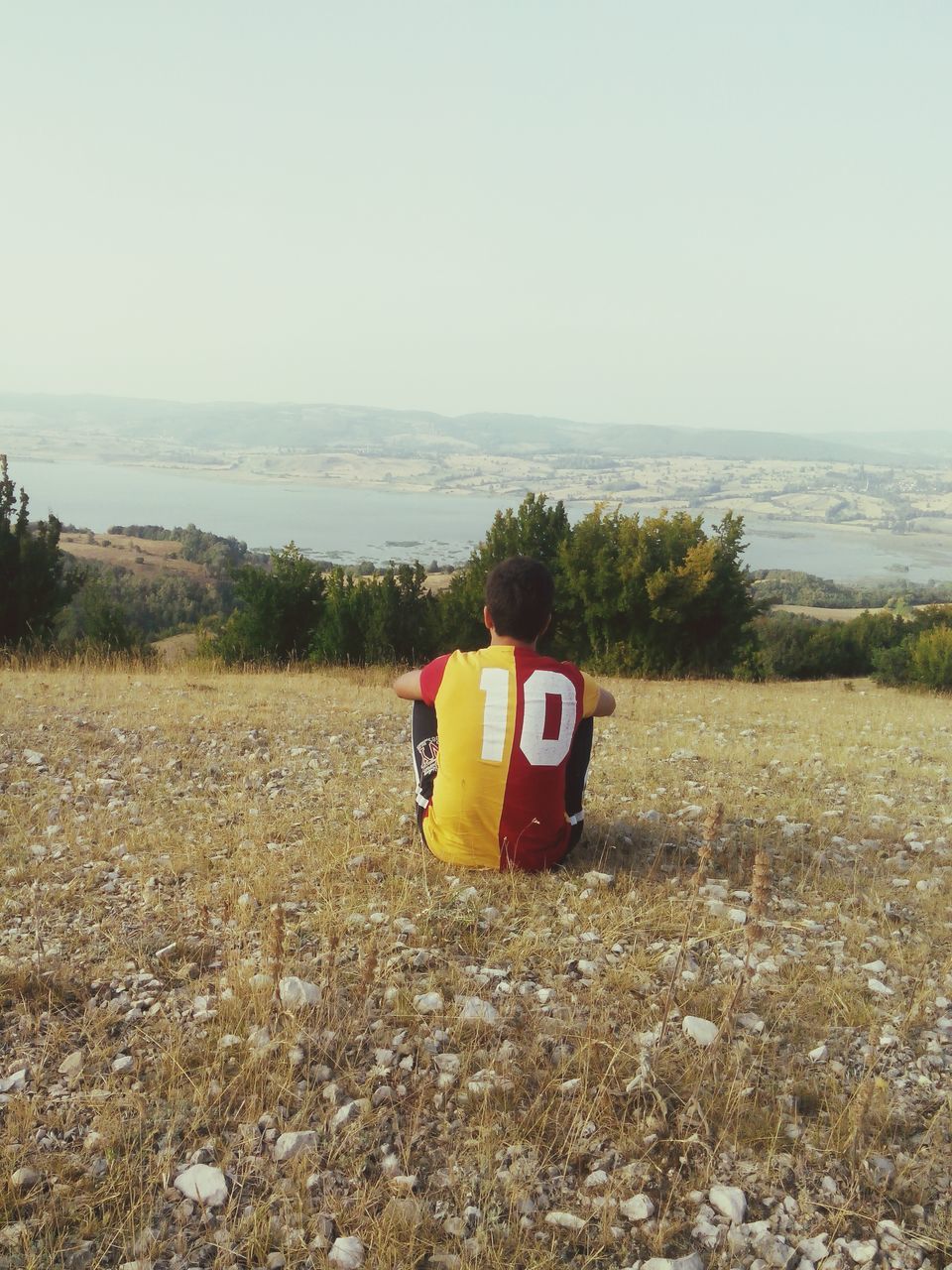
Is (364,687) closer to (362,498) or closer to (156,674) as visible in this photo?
(156,674)

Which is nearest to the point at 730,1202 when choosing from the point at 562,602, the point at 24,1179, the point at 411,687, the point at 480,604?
the point at 24,1179

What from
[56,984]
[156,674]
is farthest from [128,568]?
[56,984]

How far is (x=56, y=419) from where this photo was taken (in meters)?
153

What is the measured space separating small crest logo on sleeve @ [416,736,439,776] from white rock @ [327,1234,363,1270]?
107 inches

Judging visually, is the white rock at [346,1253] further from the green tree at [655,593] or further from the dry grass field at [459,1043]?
the green tree at [655,593]

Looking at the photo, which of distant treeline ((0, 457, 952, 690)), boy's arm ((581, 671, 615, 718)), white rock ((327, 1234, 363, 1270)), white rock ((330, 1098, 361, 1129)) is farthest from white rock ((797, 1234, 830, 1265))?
distant treeline ((0, 457, 952, 690))

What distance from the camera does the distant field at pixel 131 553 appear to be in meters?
56.8

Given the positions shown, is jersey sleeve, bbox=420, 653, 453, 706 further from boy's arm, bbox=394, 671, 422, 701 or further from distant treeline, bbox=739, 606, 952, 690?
distant treeline, bbox=739, 606, 952, 690

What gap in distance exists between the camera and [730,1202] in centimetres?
265

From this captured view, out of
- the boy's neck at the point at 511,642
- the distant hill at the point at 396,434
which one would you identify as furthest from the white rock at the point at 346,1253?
the distant hill at the point at 396,434

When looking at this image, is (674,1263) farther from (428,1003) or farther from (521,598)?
(521,598)

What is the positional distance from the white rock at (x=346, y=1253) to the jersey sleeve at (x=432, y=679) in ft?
8.91

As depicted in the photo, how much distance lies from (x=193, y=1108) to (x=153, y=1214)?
44 centimetres

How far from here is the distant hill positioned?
483 feet
